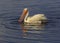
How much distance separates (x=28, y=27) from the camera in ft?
53.6

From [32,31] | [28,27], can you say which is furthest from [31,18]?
[32,31]

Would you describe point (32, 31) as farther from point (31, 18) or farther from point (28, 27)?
point (31, 18)

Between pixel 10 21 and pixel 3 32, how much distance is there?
177cm

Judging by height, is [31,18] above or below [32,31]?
above

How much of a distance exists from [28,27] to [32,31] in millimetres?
876

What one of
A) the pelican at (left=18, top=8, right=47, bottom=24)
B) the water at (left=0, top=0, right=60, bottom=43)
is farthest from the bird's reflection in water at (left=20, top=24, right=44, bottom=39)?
the pelican at (left=18, top=8, right=47, bottom=24)

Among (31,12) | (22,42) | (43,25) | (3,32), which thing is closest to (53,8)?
(31,12)

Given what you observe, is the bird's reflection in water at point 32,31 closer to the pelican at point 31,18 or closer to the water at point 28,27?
the water at point 28,27

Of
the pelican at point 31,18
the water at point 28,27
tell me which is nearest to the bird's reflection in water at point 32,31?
the water at point 28,27

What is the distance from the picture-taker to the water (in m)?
14.5

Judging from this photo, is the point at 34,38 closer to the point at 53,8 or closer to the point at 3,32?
the point at 3,32

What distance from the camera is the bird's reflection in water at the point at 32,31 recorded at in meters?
14.8

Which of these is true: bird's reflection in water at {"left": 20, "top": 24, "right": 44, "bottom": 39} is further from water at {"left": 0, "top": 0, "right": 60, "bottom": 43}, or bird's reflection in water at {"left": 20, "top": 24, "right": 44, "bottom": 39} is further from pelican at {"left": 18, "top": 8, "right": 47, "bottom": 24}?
pelican at {"left": 18, "top": 8, "right": 47, "bottom": 24}

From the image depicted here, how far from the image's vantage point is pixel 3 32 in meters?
15.6
